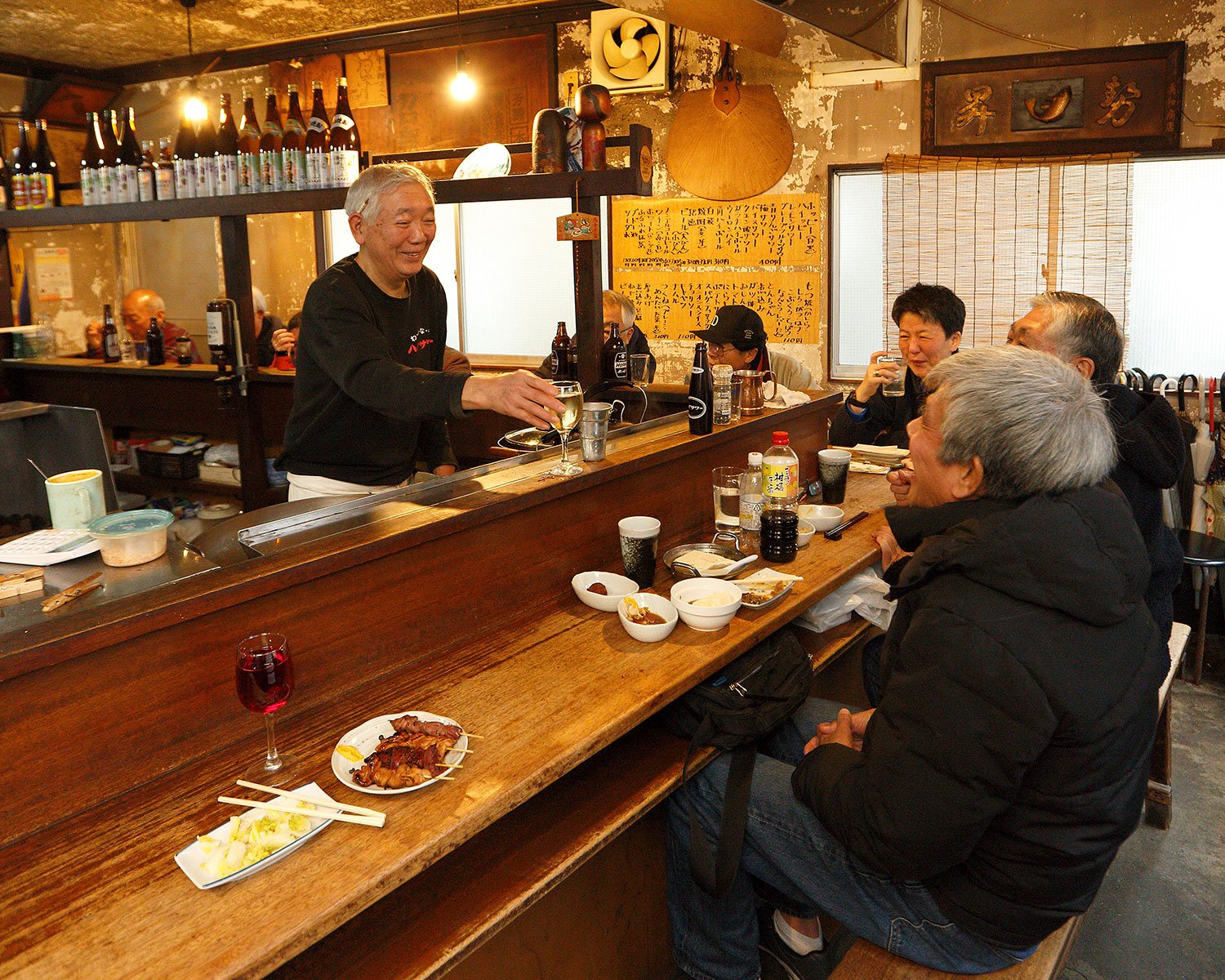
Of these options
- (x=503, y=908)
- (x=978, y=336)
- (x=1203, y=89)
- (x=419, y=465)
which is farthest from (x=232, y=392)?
(x=1203, y=89)

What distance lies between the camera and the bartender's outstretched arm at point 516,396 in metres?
2.17

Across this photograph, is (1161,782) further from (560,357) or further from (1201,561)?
(560,357)

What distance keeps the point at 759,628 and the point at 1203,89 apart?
401cm

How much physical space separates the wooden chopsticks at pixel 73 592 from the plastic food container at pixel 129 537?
0.07 meters

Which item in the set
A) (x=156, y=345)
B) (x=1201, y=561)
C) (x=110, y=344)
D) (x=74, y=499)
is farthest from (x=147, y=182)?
(x=1201, y=561)

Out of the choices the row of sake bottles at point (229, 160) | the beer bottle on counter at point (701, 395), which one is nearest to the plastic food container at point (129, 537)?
the beer bottle on counter at point (701, 395)

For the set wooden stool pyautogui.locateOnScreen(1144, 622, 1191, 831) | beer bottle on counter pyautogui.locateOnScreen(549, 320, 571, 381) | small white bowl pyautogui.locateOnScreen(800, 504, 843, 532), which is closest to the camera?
small white bowl pyautogui.locateOnScreen(800, 504, 843, 532)

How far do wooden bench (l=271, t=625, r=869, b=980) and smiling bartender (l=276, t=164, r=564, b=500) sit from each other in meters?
0.84

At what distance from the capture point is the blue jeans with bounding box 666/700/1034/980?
5.91 ft

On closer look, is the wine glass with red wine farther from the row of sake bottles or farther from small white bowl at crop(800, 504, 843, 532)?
the row of sake bottles

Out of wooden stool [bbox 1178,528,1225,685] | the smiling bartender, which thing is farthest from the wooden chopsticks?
wooden stool [bbox 1178,528,1225,685]

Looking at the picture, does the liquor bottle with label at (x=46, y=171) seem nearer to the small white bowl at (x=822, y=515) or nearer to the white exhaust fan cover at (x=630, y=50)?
the white exhaust fan cover at (x=630, y=50)

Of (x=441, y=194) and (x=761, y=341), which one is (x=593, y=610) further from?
(x=761, y=341)

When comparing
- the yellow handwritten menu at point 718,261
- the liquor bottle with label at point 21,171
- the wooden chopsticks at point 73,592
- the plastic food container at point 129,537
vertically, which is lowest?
the wooden chopsticks at point 73,592
